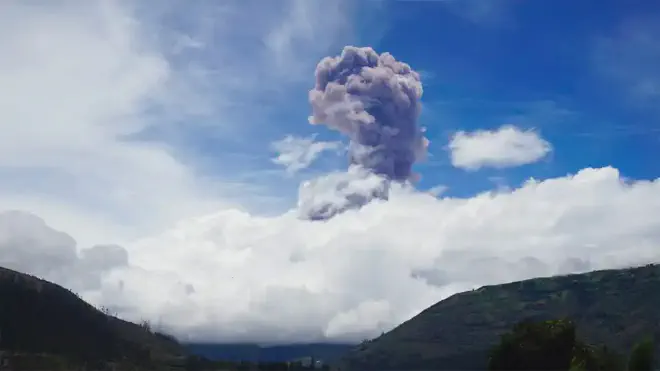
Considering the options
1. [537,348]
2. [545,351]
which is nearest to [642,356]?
[537,348]

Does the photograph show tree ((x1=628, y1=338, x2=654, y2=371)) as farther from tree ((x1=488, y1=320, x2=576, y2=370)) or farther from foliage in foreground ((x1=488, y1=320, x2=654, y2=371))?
tree ((x1=488, y1=320, x2=576, y2=370))

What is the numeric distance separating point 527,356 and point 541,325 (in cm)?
912

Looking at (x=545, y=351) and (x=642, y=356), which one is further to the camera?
(x=545, y=351)

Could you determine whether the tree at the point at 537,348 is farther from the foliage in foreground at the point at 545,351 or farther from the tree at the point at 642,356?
the tree at the point at 642,356

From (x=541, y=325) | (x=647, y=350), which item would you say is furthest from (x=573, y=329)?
(x=647, y=350)

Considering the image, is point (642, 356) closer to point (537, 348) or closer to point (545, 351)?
point (537, 348)

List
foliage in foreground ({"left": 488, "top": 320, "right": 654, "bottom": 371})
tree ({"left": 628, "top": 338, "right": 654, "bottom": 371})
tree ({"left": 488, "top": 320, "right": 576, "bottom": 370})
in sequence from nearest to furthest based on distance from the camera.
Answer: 1. tree ({"left": 628, "top": 338, "right": 654, "bottom": 371})
2. foliage in foreground ({"left": 488, "top": 320, "right": 654, "bottom": 371})
3. tree ({"left": 488, "top": 320, "right": 576, "bottom": 370})

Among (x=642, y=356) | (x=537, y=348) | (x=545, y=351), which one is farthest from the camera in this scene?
(x=545, y=351)

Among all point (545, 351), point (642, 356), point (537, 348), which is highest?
point (537, 348)

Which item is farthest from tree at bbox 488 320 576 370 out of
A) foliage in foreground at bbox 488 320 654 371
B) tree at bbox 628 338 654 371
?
tree at bbox 628 338 654 371

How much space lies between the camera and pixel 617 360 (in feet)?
468

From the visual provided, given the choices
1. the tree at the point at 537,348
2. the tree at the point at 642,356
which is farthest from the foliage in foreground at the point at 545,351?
the tree at the point at 642,356

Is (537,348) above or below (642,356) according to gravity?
above

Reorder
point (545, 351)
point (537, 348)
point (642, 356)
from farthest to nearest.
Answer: point (545, 351), point (537, 348), point (642, 356)
